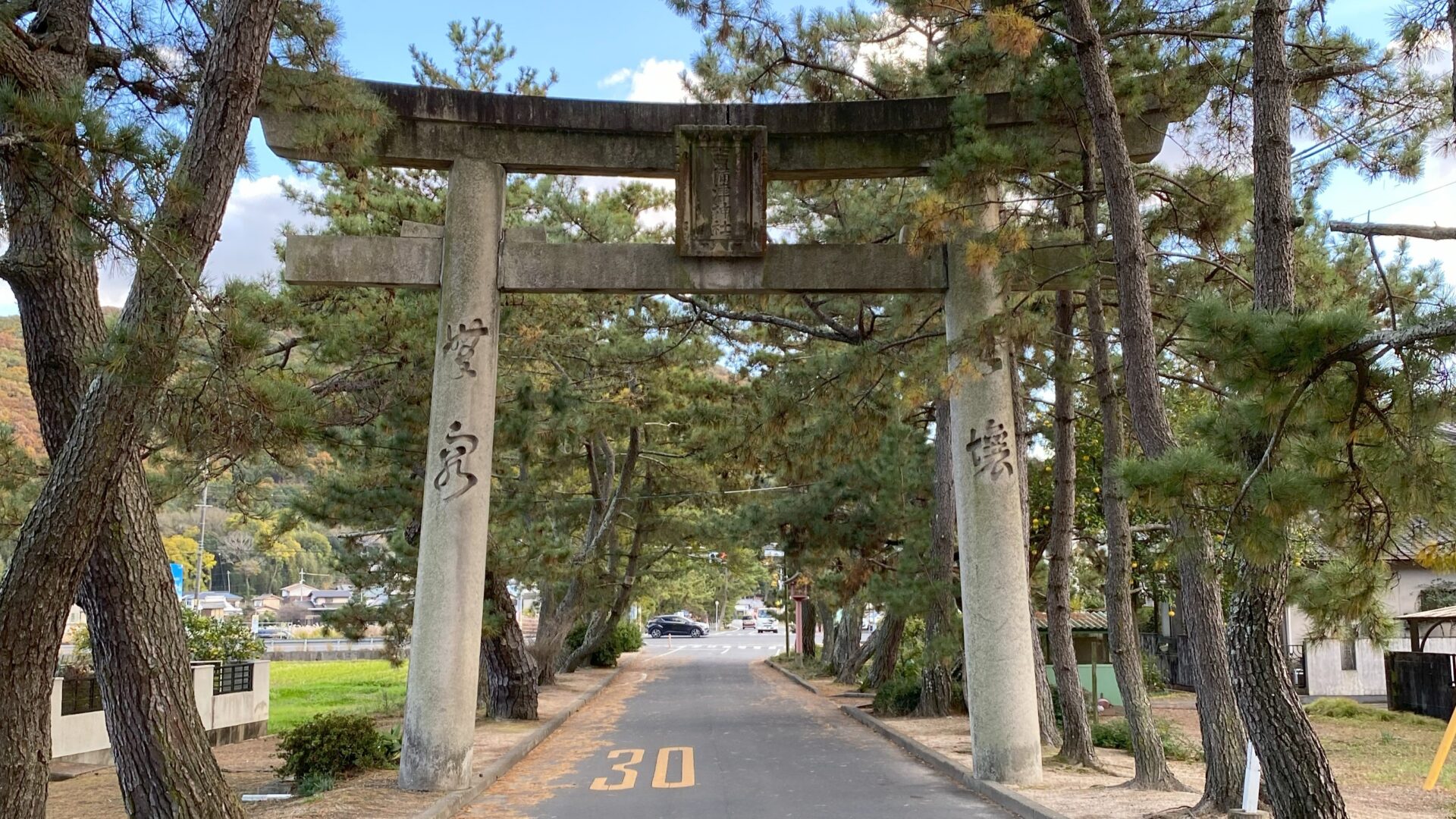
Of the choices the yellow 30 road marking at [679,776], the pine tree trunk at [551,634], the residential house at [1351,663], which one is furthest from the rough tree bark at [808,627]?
the yellow 30 road marking at [679,776]

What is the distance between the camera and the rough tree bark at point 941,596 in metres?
15.6

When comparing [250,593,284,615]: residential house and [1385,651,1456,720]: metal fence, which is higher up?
[1385,651,1456,720]: metal fence

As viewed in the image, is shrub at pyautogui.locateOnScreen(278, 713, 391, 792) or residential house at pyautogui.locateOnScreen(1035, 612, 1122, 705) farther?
residential house at pyautogui.locateOnScreen(1035, 612, 1122, 705)

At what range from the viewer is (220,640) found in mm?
18734

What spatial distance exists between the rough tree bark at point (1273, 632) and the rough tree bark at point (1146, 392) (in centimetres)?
131

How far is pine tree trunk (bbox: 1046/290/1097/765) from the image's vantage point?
37.6 feet

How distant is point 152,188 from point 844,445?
1260 centimetres

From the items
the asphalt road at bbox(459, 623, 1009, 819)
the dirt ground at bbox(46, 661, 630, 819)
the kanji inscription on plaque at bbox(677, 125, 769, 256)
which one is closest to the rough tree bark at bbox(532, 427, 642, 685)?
the asphalt road at bbox(459, 623, 1009, 819)

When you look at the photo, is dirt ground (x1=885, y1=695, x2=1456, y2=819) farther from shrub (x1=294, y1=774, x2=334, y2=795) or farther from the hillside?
the hillside

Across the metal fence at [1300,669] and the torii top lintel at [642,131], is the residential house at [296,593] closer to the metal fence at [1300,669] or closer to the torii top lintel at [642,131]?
the metal fence at [1300,669]

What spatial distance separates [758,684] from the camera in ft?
94.0

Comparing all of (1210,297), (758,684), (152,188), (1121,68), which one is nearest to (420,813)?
(152,188)

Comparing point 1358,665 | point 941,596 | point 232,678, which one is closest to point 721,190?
point 941,596

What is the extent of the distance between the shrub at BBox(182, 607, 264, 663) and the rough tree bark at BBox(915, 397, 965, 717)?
1166 centimetres
